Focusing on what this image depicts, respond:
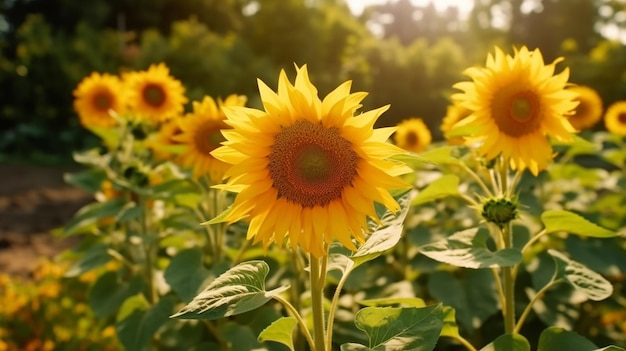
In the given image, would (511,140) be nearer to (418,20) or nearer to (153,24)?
(153,24)

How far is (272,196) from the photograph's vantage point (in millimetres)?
1479

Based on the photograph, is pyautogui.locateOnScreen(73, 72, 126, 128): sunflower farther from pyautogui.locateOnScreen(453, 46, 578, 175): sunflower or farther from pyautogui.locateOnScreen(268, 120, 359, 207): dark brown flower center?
pyautogui.locateOnScreen(268, 120, 359, 207): dark brown flower center

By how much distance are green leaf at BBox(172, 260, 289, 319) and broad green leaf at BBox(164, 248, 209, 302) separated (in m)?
0.66

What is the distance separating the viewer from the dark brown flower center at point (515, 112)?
80.7 inches

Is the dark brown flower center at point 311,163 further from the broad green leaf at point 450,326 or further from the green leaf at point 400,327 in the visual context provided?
the broad green leaf at point 450,326

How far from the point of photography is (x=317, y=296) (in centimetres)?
151

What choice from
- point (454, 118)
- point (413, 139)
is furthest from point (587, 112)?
point (454, 118)

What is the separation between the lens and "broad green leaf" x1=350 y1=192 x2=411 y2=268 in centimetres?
145

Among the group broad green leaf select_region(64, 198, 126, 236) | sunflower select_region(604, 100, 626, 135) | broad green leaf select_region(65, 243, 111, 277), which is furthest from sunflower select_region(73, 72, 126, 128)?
sunflower select_region(604, 100, 626, 135)

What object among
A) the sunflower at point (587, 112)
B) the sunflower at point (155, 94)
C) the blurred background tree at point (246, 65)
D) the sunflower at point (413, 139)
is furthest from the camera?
the blurred background tree at point (246, 65)

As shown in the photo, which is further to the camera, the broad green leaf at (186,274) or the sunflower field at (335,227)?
the broad green leaf at (186,274)

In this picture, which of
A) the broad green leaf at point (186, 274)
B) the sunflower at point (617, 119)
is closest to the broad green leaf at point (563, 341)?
the broad green leaf at point (186, 274)

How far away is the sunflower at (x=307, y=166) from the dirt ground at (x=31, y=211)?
16.3 feet

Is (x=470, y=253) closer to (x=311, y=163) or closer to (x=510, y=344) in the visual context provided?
(x=510, y=344)
